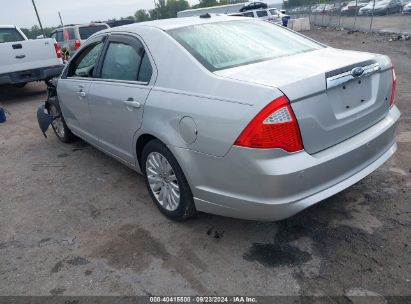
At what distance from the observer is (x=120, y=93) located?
364 cm

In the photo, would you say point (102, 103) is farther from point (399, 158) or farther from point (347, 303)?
point (399, 158)

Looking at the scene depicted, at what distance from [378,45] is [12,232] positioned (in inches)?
548

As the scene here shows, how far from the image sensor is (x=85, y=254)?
312 cm

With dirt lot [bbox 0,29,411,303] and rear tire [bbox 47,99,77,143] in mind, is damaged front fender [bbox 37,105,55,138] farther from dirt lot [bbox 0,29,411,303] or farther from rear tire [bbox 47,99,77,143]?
dirt lot [bbox 0,29,411,303]

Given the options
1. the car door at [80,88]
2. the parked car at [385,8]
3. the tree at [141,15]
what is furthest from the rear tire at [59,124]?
the tree at [141,15]

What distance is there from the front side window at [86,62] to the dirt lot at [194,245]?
1304mm

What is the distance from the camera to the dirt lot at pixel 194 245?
2.62 meters

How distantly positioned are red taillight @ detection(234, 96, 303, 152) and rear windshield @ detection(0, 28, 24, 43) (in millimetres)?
9386

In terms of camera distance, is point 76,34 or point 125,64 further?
point 76,34

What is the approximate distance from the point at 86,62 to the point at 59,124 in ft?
5.57

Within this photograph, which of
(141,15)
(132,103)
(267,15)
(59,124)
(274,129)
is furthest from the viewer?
(141,15)

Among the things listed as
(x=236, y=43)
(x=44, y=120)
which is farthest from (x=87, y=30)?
(x=236, y=43)

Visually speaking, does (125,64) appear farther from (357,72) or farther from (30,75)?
(30,75)

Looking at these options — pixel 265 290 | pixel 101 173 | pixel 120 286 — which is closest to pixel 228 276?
pixel 265 290
